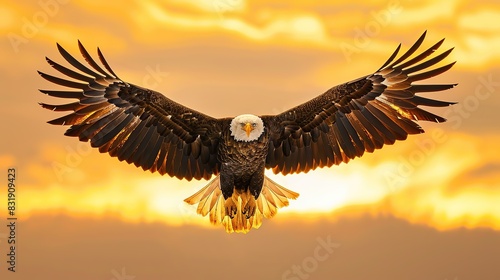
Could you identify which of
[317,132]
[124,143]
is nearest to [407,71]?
[317,132]

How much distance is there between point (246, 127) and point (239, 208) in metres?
1.29

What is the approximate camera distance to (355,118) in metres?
10.7

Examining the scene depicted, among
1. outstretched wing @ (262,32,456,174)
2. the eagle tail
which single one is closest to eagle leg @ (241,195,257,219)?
the eagle tail

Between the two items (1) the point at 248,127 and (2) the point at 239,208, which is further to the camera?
(2) the point at 239,208

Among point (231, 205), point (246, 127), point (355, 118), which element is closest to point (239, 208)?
point (231, 205)

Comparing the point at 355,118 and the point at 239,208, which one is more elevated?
the point at 355,118

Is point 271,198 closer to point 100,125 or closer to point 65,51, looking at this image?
point 100,125

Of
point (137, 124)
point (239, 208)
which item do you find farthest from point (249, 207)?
point (137, 124)

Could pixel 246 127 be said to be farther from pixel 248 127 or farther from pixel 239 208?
pixel 239 208

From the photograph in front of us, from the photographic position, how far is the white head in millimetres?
10281

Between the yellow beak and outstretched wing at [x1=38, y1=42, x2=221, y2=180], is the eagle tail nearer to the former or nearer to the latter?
outstretched wing at [x1=38, y1=42, x2=221, y2=180]

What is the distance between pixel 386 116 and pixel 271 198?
72.1 inches

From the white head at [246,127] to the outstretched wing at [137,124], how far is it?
1.09ft

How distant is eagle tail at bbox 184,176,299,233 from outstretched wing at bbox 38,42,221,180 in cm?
57
